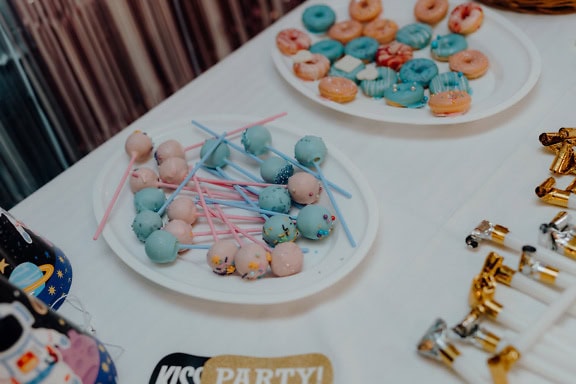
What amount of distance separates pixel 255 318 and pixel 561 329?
1.15 feet

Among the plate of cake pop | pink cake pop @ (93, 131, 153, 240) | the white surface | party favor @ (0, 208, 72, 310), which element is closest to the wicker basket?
the white surface

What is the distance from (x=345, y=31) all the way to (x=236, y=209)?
0.46 meters

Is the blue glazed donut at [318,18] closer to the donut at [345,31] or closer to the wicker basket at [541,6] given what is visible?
the donut at [345,31]

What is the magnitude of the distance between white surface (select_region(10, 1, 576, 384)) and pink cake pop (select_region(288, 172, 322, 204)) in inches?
4.0

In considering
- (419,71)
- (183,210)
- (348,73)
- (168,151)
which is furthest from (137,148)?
(419,71)

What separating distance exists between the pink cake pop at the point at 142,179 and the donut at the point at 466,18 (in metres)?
0.61

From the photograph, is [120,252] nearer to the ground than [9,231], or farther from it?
nearer to the ground

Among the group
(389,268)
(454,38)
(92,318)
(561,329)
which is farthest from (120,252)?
(454,38)

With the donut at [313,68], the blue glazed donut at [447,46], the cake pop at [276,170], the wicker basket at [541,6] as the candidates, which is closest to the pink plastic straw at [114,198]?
the cake pop at [276,170]

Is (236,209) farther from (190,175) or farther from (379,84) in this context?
(379,84)

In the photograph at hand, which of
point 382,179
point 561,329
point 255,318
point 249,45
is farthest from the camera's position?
point 249,45

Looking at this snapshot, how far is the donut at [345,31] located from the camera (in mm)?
1147

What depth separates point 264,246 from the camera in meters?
0.81

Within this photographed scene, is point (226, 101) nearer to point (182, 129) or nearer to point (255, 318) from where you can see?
point (182, 129)
